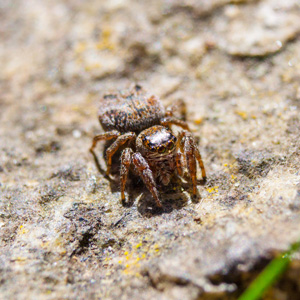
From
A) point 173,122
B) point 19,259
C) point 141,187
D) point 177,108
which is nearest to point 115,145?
point 141,187

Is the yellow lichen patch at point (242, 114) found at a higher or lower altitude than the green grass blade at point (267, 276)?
lower

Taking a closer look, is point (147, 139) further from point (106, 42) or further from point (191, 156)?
point (106, 42)

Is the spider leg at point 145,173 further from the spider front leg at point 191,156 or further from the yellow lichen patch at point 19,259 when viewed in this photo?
the yellow lichen patch at point 19,259

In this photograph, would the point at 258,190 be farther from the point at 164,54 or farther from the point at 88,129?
the point at 164,54

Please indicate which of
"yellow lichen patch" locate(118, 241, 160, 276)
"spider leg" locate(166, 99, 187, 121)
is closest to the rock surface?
"yellow lichen patch" locate(118, 241, 160, 276)

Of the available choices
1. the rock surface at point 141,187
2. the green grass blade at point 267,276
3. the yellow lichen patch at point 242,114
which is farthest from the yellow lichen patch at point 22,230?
the yellow lichen patch at point 242,114

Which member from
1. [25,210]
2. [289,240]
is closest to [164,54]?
[25,210]
